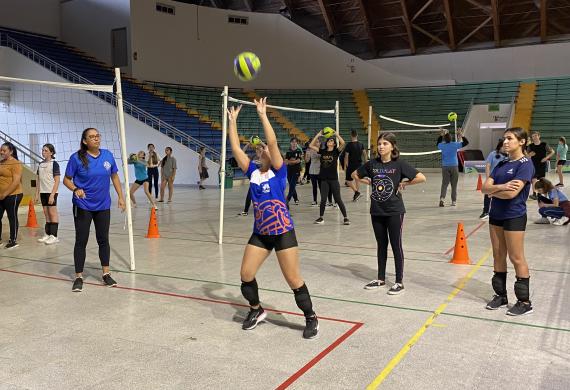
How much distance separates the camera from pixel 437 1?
28.4m

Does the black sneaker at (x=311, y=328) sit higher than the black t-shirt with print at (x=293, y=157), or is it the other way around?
the black t-shirt with print at (x=293, y=157)

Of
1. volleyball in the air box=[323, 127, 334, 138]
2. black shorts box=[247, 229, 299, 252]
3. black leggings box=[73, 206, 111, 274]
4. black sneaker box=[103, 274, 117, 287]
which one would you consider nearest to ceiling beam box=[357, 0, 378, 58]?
volleyball in the air box=[323, 127, 334, 138]

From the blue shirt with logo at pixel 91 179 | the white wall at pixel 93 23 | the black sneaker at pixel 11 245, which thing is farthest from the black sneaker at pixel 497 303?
the white wall at pixel 93 23

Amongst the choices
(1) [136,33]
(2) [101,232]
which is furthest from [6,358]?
(1) [136,33]

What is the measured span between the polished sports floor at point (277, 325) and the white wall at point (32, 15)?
2183 cm

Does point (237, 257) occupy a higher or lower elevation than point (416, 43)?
lower

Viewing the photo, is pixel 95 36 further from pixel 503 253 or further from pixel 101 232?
pixel 503 253

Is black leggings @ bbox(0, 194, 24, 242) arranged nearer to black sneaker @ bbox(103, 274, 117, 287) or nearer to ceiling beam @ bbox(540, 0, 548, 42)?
black sneaker @ bbox(103, 274, 117, 287)

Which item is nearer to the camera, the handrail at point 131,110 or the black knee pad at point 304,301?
the black knee pad at point 304,301

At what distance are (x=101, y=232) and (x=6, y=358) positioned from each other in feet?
7.17

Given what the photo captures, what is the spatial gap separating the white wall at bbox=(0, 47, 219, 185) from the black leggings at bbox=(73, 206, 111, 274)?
1487 centimetres

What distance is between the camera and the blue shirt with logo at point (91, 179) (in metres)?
5.62

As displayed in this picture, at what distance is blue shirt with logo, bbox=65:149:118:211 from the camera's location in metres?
5.62

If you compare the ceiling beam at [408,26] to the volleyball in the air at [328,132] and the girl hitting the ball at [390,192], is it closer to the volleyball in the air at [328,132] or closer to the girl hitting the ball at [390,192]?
the volleyball in the air at [328,132]
